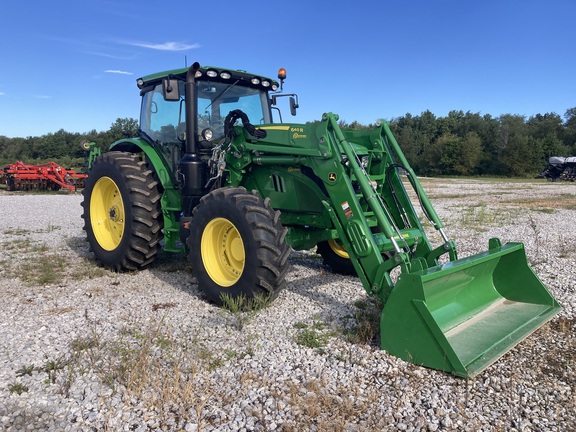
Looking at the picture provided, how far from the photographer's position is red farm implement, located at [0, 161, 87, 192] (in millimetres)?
23812

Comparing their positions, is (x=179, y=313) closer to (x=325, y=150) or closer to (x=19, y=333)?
(x=19, y=333)

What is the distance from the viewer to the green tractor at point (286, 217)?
4199 mm

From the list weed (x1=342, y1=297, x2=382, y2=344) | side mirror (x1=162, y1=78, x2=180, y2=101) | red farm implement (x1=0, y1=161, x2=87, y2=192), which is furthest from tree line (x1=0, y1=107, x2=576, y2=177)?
weed (x1=342, y1=297, x2=382, y2=344)

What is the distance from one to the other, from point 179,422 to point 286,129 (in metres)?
3.49

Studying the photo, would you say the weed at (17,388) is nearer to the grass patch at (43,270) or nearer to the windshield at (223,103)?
the grass patch at (43,270)

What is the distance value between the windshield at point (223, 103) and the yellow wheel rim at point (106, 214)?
75.9 inches

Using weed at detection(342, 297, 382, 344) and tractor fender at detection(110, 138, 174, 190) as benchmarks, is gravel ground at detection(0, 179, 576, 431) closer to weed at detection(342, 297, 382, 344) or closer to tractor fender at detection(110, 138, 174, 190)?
weed at detection(342, 297, 382, 344)

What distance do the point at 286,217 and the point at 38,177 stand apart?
21.8 meters

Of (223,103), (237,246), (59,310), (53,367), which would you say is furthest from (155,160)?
(53,367)

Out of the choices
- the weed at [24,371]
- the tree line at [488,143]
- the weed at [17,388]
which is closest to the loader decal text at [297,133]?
the weed at [24,371]

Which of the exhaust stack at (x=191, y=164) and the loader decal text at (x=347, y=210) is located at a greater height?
the exhaust stack at (x=191, y=164)

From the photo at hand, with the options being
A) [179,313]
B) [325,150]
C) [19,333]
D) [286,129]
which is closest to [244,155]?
[286,129]

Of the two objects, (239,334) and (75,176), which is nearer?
(239,334)

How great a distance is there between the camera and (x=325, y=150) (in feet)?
16.6
